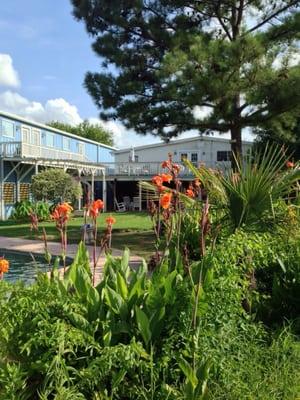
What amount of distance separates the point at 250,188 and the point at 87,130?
66.7m

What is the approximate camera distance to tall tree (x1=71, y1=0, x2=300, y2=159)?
12000 mm

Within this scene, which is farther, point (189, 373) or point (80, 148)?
point (80, 148)

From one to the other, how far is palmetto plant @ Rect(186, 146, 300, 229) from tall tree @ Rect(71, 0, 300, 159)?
766 cm

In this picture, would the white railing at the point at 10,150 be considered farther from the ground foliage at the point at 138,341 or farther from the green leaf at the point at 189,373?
the green leaf at the point at 189,373

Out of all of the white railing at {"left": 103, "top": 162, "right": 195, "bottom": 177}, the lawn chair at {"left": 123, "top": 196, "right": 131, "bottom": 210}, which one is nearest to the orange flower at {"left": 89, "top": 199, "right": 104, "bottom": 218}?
the white railing at {"left": 103, "top": 162, "right": 195, "bottom": 177}

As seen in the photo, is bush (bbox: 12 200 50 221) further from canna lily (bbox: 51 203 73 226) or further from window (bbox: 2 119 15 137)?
canna lily (bbox: 51 203 73 226)

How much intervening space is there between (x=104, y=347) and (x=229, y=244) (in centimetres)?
143

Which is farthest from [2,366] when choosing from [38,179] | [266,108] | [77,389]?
[38,179]

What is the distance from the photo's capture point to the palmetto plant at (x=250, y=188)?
4199mm

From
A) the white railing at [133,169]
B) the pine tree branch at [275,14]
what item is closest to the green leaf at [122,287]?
the pine tree branch at [275,14]

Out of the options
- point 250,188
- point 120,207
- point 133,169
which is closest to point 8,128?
point 120,207

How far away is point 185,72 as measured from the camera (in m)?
11.7

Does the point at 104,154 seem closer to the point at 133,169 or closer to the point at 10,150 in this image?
the point at 133,169

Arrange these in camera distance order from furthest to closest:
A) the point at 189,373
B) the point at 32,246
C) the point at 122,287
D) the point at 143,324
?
the point at 32,246 < the point at 122,287 < the point at 143,324 < the point at 189,373
